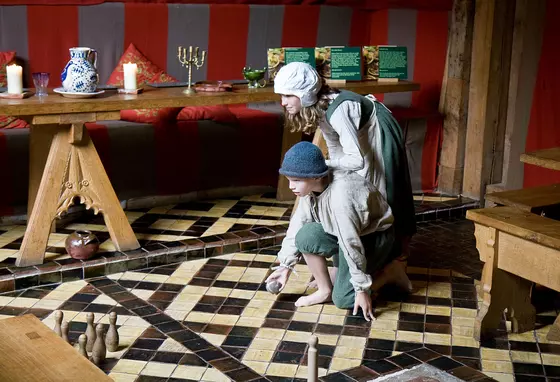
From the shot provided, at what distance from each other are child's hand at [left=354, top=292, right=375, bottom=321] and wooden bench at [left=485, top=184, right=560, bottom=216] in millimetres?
766

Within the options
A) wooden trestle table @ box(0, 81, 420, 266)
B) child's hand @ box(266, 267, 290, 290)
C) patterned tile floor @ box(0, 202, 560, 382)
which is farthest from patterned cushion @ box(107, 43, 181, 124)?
child's hand @ box(266, 267, 290, 290)

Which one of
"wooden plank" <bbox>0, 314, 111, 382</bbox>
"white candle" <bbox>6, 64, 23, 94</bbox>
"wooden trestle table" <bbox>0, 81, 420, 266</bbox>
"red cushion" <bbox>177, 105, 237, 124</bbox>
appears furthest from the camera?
"red cushion" <bbox>177, 105, 237, 124</bbox>

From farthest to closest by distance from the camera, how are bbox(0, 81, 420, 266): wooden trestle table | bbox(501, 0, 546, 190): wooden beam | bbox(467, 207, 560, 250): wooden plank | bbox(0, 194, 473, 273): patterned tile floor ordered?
bbox(501, 0, 546, 190): wooden beam < bbox(0, 194, 473, 273): patterned tile floor < bbox(0, 81, 420, 266): wooden trestle table < bbox(467, 207, 560, 250): wooden plank

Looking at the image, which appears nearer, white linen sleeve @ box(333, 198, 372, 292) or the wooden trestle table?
white linen sleeve @ box(333, 198, 372, 292)

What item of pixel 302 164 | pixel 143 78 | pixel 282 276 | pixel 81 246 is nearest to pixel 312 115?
pixel 302 164

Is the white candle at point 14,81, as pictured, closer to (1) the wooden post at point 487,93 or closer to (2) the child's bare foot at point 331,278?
(2) the child's bare foot at point 331,278

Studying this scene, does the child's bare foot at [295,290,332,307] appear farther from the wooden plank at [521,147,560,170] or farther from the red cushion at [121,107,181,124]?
the red cushion at [121,107,181,124]

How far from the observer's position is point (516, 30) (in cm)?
638

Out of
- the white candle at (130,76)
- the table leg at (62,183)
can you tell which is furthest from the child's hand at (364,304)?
the white candle at (130,76)

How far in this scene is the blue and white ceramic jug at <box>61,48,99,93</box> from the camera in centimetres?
503

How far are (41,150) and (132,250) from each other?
0.79 m

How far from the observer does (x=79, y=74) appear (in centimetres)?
504

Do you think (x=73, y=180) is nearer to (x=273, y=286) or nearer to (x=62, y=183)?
(x=62, y=183)

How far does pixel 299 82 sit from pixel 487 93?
2.47 metres
